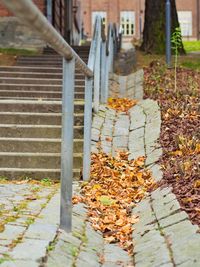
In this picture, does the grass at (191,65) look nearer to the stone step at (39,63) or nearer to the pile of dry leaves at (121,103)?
the stone step at (39,63)

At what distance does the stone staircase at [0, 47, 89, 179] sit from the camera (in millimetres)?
6328

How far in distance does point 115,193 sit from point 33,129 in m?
1.97

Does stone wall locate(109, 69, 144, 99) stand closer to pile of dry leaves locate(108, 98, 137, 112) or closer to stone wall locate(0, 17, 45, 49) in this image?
pile of dry leaves locate(108, 98, 137, 112)

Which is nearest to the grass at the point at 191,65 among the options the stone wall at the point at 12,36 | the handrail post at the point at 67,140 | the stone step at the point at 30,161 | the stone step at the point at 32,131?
the stone wall at the point at 12,36

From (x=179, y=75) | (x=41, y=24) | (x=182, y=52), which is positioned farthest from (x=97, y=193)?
(x=182, y=52)

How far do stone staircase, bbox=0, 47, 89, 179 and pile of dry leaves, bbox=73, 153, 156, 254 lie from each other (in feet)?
1.03

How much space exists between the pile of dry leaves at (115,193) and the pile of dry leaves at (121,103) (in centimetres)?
273

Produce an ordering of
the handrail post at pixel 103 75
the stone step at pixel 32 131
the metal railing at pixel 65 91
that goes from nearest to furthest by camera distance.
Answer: the metal railing at pixel 65 91 < the stone step at pixel 32 131 < the handrail post at pixel 103 75

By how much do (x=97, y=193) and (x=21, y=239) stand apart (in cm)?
201

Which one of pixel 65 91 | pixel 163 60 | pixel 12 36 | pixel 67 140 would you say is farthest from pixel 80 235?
pixel 12 36

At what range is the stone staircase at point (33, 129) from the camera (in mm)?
6328

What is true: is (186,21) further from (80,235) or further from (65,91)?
(65,91)

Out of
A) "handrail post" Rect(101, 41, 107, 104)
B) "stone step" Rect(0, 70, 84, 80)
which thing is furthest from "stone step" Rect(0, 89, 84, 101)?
"stone step" Rect(0, 70, 84, 80)

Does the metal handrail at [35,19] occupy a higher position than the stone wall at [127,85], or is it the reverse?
the metal handrail at [35,19]
